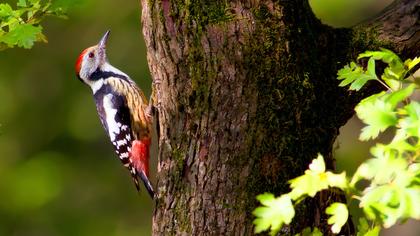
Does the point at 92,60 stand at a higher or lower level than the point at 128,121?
higher

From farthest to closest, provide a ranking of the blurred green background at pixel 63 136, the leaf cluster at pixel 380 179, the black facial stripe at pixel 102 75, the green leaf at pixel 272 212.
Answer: the blurred green background at pixel 63 136
the black facial stripe at pixel 102 75
the green leaf at pixel 272 212
the leaf cluster at pixel 380 179

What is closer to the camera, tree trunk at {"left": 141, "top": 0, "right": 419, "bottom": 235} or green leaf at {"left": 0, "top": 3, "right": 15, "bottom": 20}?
tree trunk at {"left": 141, "top": 0, "right": 419, "bottom": 235}

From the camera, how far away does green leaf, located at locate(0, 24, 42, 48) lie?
353 cm

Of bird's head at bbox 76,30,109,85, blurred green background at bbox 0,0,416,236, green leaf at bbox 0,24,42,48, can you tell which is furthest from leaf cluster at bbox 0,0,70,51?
blurred green background at bbox 0,0,416,236

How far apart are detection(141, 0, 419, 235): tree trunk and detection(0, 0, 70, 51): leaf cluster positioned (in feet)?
1.62

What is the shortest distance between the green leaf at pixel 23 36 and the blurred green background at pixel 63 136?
8.05m

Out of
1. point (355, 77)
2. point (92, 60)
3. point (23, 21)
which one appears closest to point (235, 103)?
point (355, 77)

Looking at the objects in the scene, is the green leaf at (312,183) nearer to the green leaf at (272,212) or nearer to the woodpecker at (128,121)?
the green leaf at (272,212)

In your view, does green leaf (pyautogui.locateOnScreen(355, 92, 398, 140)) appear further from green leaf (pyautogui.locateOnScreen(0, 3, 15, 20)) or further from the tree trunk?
green leaf (pyautogui.locateOnScreen(0, 3, 15, 20))

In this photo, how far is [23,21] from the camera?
3.67 m

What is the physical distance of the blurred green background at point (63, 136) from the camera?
38.6ft

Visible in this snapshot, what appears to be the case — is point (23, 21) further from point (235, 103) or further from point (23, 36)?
point (235, 103)

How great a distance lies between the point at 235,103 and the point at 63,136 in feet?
29.6

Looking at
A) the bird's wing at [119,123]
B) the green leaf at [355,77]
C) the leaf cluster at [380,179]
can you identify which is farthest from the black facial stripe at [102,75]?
the leaf cluster at [380,179]
